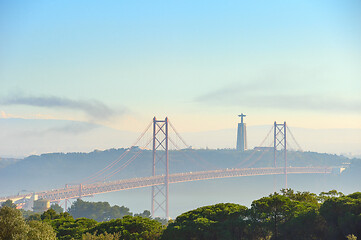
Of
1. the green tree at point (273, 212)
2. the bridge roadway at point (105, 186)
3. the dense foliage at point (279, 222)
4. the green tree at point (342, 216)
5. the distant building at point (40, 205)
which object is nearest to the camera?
the green tree at point (342, 216)

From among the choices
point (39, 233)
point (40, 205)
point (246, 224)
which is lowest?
point (40, 205)

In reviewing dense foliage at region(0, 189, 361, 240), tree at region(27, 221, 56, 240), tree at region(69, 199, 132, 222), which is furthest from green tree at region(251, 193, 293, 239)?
tree at region(69, 199, 132, 222)

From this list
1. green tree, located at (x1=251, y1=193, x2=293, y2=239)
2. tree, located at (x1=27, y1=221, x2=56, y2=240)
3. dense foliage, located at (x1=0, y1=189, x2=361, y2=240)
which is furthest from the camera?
green tree, located at (x1=251, y1=193, x2=293, y2=239)

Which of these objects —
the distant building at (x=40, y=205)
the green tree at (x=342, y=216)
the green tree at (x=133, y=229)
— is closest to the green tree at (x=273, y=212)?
the green tree at (x=342, y=216)

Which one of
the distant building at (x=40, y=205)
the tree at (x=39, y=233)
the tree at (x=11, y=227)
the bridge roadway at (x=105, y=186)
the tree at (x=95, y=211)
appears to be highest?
the tree at (x=11, y=227)

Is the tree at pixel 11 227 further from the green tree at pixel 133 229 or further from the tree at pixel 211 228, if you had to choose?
the tree at pixel 211 228

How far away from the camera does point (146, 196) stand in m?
170

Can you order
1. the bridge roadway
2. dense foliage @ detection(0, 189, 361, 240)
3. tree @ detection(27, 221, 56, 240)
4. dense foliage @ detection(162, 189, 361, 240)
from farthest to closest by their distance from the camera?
1. the bridge roadway
2. dense foliage @ detection(162, 189, 361, 240)
3. dense foliage @ detection(0, 189, 361, 240)
4. tree @ detection(27, 221, 56, 240)

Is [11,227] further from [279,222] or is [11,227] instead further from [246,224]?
[279,222]

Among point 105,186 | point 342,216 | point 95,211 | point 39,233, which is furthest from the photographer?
point 105,186

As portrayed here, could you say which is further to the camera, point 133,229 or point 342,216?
point 133,229

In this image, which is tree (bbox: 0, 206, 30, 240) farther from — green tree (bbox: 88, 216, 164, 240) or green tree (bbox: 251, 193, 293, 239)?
green tree (bbox: 251, 193, 293, 239)

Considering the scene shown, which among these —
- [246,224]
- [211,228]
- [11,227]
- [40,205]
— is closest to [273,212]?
[246,224]

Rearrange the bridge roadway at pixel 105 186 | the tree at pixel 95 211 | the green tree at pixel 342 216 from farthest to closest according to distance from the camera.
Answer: the bridge roadway at pixel 105 186, the tree at pixel 95 211, the green tree at pixel 342 216
